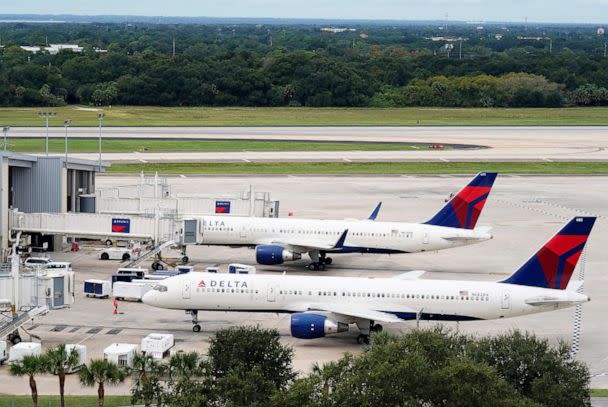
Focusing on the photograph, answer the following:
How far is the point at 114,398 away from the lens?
1972 inches

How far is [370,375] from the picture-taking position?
4059 cm

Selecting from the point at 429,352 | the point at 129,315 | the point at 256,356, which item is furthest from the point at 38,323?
the point at 429,352

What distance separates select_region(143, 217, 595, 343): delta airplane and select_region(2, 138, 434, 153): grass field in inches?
3436

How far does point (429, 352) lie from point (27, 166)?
46591 millimetres

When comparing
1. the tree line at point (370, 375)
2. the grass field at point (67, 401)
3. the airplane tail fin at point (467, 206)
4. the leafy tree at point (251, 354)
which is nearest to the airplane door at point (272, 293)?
the grass field at point (67, 401)

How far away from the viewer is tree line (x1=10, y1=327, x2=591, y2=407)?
40.5 m

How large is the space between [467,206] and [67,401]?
→ 38657 millimetres

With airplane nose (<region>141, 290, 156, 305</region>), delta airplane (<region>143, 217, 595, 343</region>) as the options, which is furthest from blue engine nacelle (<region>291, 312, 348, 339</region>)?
airplane nose (<region>141, 290, 156, 305</region>)

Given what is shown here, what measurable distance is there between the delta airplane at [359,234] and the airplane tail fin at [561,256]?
66.1ft

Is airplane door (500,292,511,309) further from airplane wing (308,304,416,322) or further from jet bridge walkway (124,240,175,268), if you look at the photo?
jet bridge walkway (124,240,175,268)

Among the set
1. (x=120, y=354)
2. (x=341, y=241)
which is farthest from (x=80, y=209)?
(x=120, y=354)

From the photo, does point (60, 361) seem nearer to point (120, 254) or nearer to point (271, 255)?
point (271, 255)

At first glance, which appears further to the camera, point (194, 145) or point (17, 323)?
point (194, 145)

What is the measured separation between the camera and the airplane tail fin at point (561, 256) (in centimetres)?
5997
